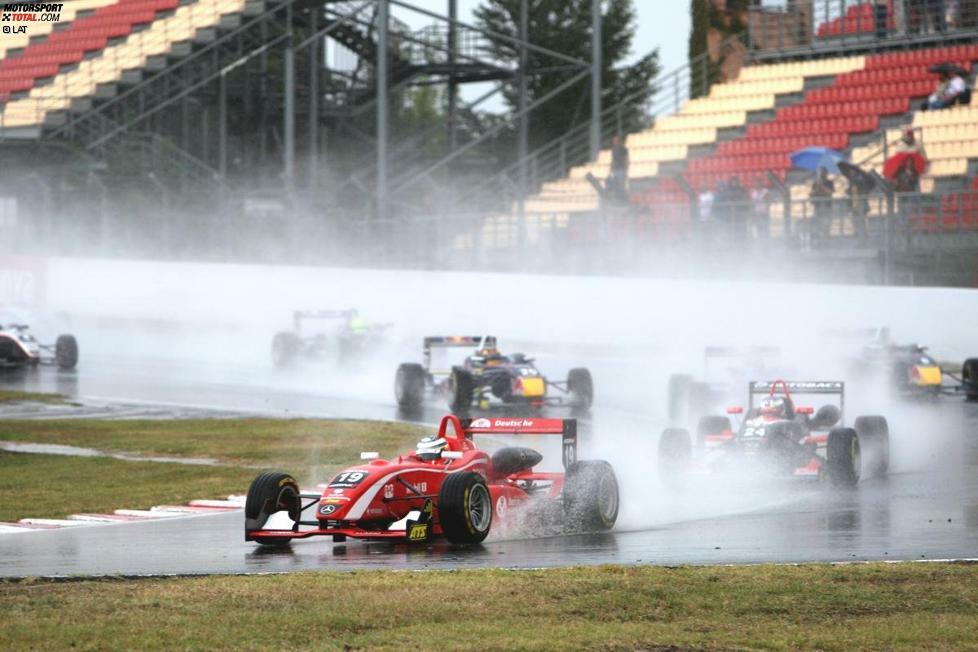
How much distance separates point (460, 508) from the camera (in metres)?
11.8

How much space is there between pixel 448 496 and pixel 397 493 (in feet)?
1.92

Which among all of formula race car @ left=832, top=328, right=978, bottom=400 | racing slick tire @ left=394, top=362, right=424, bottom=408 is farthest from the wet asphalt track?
racing slick tire @ left=394, top=362, right=424, bottom=408

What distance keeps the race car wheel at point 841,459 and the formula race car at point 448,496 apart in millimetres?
3287

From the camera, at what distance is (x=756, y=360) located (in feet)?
74.7

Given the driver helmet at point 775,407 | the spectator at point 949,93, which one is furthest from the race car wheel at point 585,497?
the spectator at point 949,93

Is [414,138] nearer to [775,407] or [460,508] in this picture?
[775,407]

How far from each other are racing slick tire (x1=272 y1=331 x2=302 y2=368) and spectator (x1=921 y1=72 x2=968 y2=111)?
Answer: 13.1m

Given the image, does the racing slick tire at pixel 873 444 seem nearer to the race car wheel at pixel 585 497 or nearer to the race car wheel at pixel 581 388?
the race car wheel at pixel 585 497

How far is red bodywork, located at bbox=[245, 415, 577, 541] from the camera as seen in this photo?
1192 cm

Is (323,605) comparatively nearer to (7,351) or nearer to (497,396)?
(497,396)

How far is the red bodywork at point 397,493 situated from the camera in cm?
1192

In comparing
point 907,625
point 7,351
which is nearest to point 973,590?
point 907,625

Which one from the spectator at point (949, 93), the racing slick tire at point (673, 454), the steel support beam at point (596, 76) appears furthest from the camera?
the steel support beam at point (596, 76)

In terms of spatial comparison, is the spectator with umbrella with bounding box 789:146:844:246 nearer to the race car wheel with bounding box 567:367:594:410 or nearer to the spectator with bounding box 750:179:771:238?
the spectator with bounding box 750:179:771:238
